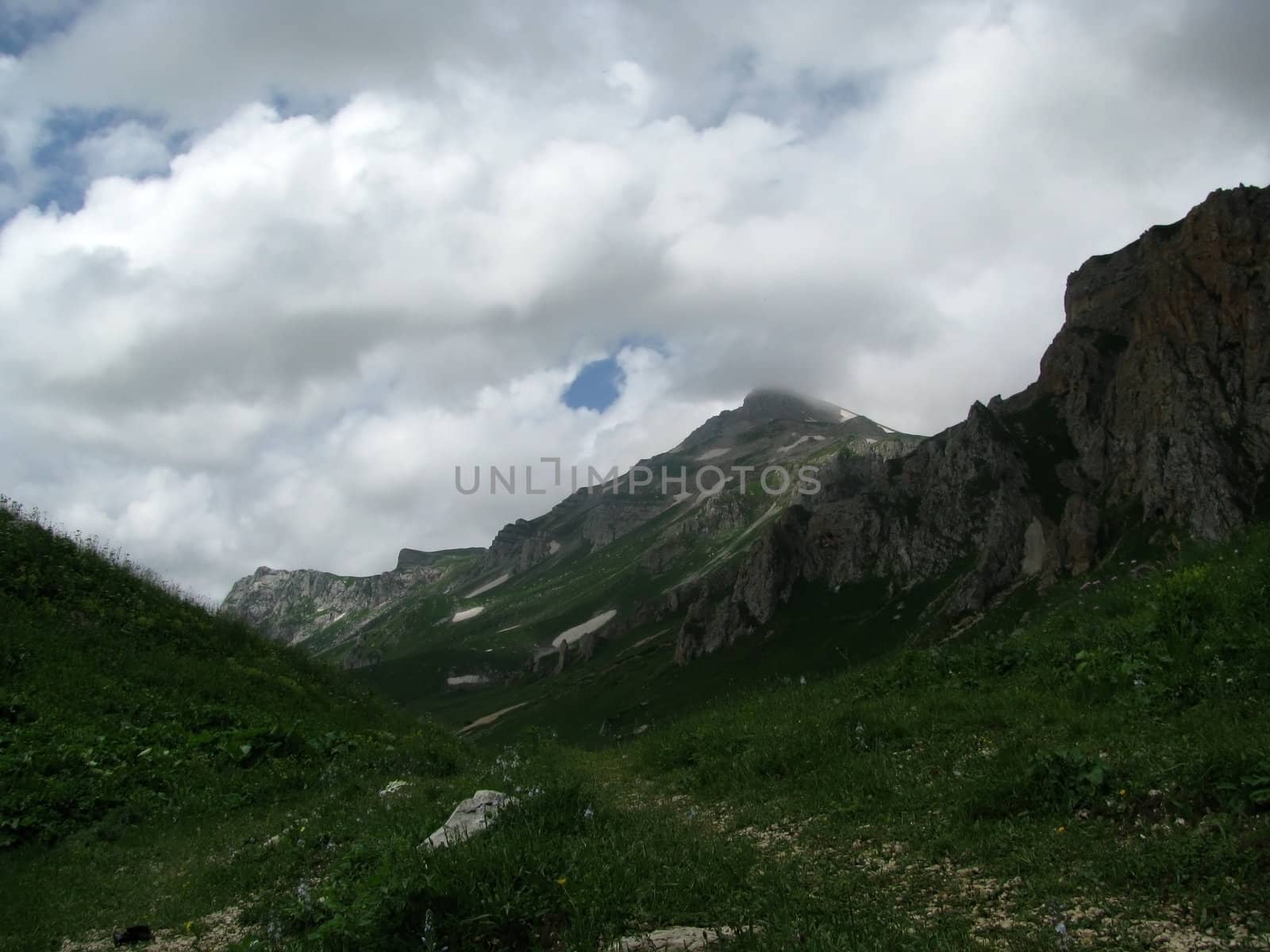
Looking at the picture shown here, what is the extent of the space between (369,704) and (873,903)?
22248mm

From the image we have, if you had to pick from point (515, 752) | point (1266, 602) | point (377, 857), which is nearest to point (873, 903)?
point (377, 857)

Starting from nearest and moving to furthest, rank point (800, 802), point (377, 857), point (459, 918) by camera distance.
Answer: point (459, 918) < point (377, 857) < point (800, 802)

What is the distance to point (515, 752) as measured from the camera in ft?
66.3

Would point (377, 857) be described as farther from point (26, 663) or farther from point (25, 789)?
point (26, 663)

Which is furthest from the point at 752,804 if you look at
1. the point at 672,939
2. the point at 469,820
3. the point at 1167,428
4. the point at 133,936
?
the point at 1167,428

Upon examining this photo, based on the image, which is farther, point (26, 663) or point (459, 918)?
point (26, 663)

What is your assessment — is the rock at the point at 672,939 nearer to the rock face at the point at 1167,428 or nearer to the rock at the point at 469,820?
the rock at the point at 469,820

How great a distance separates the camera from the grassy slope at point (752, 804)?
607 cm

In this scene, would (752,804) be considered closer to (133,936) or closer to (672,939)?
(672,939)

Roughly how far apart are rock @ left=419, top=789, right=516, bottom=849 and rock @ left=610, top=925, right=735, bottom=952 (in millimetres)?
2366

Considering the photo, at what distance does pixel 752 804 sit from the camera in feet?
35.3

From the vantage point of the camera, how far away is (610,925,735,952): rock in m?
5.56

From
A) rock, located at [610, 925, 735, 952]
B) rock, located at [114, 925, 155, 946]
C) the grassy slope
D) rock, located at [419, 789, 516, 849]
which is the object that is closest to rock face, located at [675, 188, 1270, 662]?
the grassy slope

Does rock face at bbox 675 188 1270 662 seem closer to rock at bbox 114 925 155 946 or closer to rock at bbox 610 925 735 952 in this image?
rock at bbox 610 925 735 952
